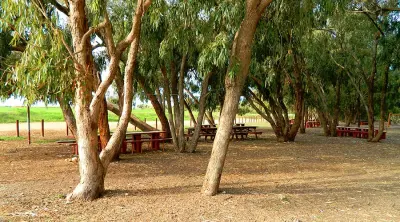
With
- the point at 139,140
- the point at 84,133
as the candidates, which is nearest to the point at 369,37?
the point at 139,140

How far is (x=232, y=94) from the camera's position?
5957mm

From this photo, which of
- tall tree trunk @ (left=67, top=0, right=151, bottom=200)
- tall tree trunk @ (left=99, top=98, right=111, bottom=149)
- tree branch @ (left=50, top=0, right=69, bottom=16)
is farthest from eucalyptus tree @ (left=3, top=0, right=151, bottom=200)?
tree branch @ (left=50, top=0, right=69, bottom=16)

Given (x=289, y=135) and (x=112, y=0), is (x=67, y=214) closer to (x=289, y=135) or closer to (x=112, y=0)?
(x=112, y=0)

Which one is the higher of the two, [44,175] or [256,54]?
[256,54]

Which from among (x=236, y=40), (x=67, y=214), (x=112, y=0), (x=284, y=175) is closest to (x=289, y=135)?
(x=284, y=175)

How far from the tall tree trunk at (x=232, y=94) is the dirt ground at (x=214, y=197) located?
390mm

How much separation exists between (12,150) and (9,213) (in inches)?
359

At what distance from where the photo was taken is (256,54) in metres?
12.1

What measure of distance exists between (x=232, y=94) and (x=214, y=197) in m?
1.71

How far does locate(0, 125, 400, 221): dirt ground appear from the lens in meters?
5.02

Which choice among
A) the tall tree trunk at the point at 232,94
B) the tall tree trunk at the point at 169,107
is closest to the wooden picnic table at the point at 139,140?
the tall tree trunk at the point at 169,107

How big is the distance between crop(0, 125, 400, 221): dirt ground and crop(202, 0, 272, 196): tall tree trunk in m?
0.39

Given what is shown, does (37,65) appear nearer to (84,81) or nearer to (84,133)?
(84,81)

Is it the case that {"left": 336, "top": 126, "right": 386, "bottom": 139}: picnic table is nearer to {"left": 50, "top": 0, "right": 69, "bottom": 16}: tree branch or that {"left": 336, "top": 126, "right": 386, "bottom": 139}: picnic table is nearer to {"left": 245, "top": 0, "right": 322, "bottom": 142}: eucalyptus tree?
{"left": 245, "top": 0, "right": 322, "bottom": 142}: eucalyptus tree
